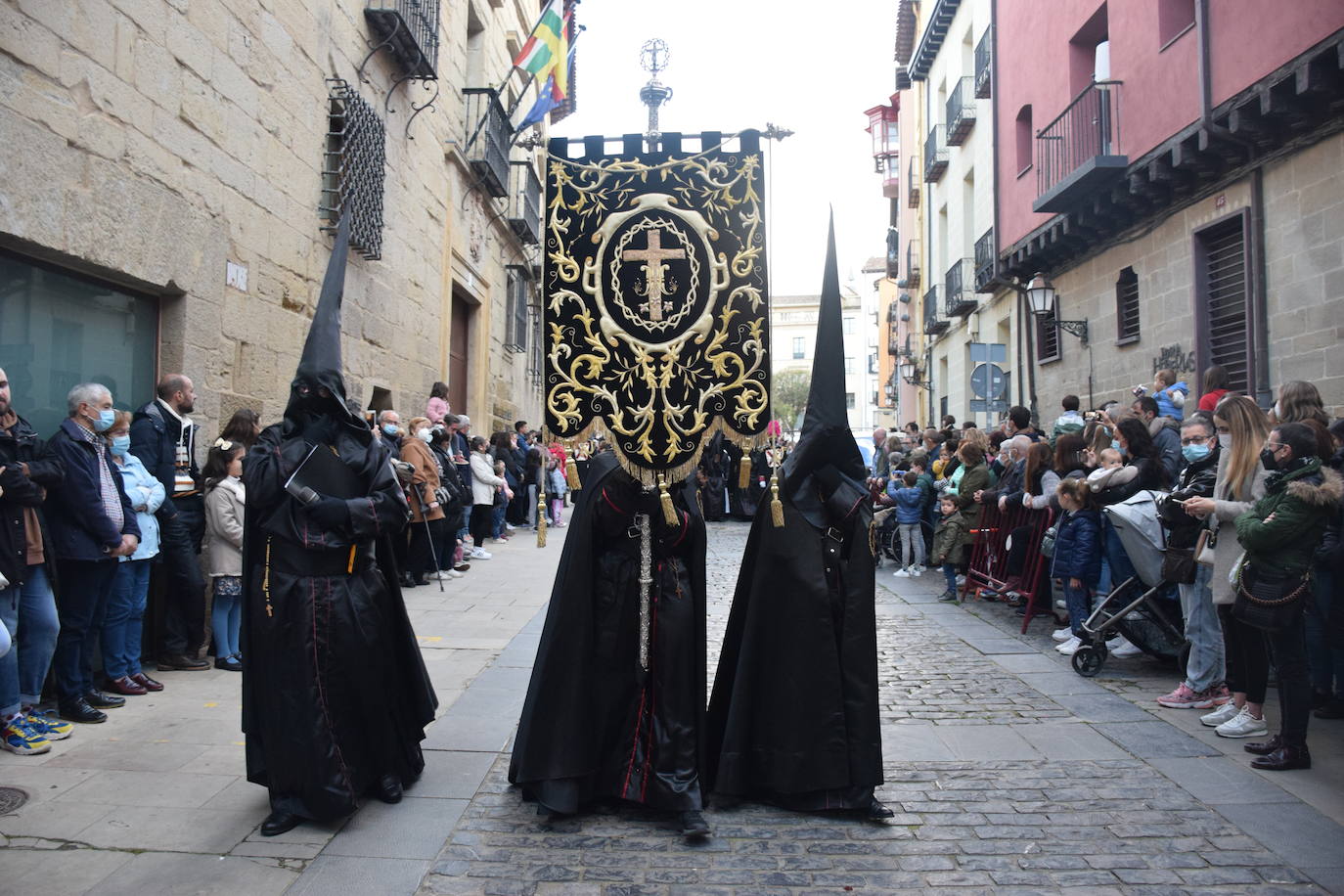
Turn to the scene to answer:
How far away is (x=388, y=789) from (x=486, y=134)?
12010mm

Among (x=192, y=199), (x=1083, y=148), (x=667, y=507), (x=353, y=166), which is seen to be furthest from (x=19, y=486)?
Result: (x=1083, y=148)

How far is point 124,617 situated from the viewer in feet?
18.4

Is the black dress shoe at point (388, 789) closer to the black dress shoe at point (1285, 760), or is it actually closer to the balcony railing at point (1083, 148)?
the black dress shoe at point (1285, 760)

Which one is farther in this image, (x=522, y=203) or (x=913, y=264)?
(x=913, y=264)

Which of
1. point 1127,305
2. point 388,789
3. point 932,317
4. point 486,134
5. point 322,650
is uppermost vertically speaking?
point 486,134

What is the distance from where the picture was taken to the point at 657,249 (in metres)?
4.25

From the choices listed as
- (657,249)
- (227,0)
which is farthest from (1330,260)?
(227,0)

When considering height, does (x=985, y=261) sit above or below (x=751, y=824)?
above

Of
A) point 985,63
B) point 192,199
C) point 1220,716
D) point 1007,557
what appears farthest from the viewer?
point 985,63

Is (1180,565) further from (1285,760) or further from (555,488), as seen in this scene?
(555,488)

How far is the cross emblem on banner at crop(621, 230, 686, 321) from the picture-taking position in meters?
4.23

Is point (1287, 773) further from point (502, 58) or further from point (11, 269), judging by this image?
point (502, 58)

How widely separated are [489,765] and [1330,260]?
833cm

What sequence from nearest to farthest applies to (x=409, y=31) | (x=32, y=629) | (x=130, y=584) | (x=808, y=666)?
(x=808, y=666), (x=32, y=629), (x=130, y=584), (x=409, y=31)
